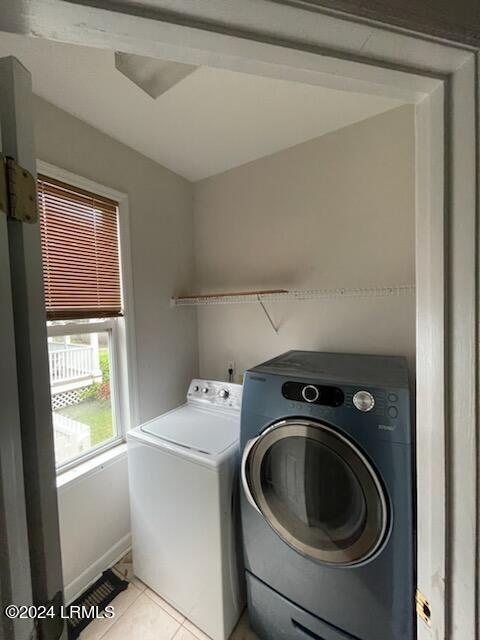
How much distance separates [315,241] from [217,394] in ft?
3.93

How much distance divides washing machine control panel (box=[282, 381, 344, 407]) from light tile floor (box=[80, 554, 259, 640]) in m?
1.25

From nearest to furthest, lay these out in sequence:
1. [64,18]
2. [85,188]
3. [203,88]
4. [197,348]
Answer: [64,18]
[203,88]
[85,188]
[197,348]

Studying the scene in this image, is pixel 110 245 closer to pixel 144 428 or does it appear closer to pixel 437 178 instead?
pixel 144 428

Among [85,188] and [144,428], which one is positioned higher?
[85,188]

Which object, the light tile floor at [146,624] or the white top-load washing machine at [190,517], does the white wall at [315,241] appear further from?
the light tile floor at [146,624]

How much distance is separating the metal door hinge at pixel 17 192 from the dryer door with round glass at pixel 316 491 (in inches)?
41.3

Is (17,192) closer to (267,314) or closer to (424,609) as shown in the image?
(424,609)

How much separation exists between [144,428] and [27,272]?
129 centimetres

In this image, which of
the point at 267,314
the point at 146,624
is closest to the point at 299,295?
the point at 267,314

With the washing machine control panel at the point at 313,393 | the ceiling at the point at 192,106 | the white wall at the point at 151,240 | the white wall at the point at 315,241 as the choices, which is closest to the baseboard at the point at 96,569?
the white wall at the point at 151,240

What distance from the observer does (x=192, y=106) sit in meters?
1.41

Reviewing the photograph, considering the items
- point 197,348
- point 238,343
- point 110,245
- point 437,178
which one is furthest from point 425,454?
point 197,348

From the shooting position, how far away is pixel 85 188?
151 cm

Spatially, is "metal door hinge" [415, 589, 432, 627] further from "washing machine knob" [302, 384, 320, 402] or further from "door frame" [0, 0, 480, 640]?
"washing machine knob" [302, 384, 320, 402]
